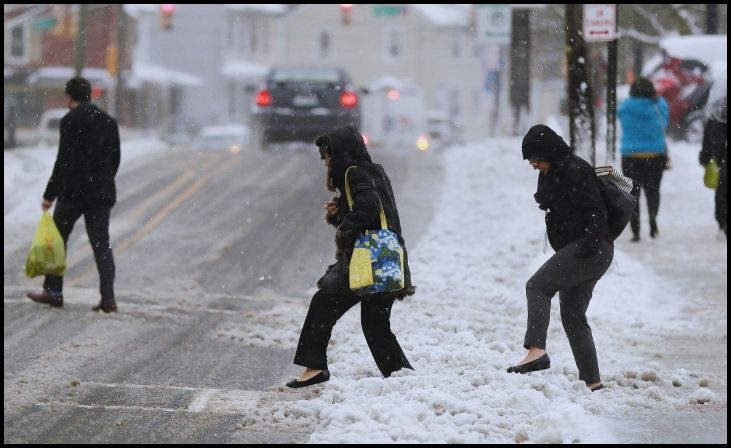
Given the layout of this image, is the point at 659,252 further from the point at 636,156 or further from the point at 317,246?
the point at 317,246

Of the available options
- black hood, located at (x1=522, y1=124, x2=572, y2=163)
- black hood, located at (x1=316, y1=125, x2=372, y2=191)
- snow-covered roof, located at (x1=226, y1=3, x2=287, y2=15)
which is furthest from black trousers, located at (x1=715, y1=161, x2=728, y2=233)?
snow-covered roof, located at (x1=226, y1=3, x2=287, y2=15)

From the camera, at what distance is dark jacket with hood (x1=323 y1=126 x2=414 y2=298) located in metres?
7.47

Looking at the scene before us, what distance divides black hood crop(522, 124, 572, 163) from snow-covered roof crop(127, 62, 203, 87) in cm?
5605

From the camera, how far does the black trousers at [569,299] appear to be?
25.0 feet

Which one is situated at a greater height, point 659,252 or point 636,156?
point 636,156

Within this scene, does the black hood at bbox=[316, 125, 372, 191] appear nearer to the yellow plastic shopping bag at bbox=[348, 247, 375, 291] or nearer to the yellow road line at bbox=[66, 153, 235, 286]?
the yellow plastic shopping bag at bbox=[348, 247, 375, 291]

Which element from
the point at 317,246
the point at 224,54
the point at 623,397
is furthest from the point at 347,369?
the point at 224,54

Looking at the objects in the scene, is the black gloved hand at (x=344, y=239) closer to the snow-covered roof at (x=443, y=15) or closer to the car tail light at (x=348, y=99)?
the car tail light at (x=348, y=99)

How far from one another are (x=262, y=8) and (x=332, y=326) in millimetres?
64592

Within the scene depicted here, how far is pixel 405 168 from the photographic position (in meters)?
22.7

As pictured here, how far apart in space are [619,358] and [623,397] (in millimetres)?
1721

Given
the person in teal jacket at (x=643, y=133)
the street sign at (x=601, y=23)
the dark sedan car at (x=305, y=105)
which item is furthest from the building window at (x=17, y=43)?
the person in teal jacket at (x=643, y=133)

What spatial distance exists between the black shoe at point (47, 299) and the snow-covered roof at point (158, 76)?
172ft

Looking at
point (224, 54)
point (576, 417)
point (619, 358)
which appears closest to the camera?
point (576, 417)
